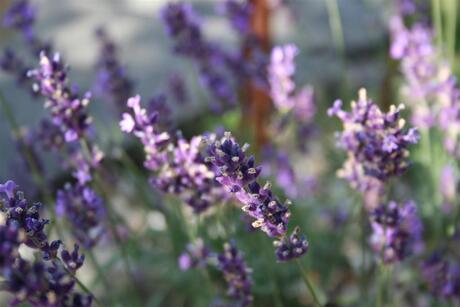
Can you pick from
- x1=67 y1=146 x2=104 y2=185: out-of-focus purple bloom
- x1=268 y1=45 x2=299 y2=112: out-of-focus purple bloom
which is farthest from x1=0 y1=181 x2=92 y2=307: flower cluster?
x1=268 y1=45 x2=299 y2=112: out-of-focus purple bloom

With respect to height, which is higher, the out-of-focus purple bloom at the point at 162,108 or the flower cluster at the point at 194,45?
the flower cluster at the point at 194,45

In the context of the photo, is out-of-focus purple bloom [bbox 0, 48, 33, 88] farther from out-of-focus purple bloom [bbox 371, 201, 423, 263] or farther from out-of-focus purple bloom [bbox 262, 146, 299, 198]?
out-of-focus purple bloom [bbox 371, 201, 423, 263]

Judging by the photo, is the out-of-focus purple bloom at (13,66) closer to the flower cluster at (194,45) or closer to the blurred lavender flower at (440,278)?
the flower cluster at (194,45)

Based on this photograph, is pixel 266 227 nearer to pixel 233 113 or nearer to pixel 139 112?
pixel 139 112

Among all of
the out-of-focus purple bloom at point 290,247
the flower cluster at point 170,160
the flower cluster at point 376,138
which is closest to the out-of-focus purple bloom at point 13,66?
the flower cluster at point 170,160

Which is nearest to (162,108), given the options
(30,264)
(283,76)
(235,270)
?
(283,76)

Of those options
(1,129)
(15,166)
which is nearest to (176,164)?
(15,166)

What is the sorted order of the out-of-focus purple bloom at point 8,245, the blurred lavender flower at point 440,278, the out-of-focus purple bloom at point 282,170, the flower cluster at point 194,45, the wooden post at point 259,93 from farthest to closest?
the wooden post at point 259,93 < the out-of-focus purple bloom at point 282,170 < the flower cluster at point 194,45 < the blurred lavender flower at point 440,278 < the out-of-focus purple bloom at point 8,245
